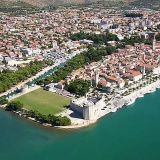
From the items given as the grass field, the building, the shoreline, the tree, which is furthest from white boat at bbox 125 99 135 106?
the tree

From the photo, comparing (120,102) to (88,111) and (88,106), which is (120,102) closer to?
(88,111)

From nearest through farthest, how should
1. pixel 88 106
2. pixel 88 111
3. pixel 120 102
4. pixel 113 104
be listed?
1. pixel 88 106
2. pixel 88 111
3. pixel 113 104
4. pixel 120 102

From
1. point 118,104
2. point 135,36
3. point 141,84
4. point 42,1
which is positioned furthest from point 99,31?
point 42,1

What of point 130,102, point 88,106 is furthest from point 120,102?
point 88,106

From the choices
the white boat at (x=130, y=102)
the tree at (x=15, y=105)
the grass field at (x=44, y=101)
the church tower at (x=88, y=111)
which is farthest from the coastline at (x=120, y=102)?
the tree at (x=15, y=105)

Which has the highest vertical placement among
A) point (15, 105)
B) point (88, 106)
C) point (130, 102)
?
point (88, 106)

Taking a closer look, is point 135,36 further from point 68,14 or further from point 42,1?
point 42,1

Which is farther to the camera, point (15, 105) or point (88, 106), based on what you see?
point (15, 105)

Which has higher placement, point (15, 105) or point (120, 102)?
point (15, 105)
